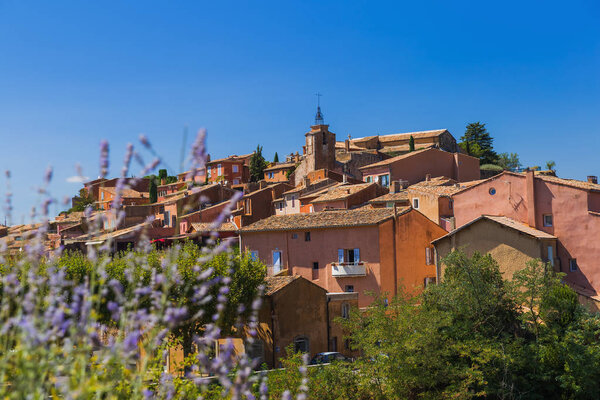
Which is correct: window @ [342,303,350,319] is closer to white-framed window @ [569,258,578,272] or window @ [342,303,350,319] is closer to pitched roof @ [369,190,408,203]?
white-framed window @ [569,258,578,272]

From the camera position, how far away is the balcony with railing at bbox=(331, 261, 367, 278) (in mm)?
39625

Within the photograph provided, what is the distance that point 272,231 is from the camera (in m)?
43.7

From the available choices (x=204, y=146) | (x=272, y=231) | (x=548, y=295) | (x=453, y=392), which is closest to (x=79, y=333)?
(x=204, y=146)

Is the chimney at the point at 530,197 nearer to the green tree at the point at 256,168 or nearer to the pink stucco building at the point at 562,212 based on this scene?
the pink stucco building at the point at 562,212

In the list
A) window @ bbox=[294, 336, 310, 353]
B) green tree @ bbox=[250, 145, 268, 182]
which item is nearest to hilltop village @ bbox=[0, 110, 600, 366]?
window @ bbox=[294, 336, 310, 353]

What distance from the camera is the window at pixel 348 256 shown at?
40.3 metres

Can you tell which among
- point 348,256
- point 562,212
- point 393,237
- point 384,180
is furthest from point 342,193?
point 562,212

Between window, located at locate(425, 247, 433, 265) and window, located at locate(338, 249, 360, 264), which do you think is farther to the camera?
window, located at locate(425, 247, 433, 265)

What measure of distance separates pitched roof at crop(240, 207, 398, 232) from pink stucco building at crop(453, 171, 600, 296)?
22.0ft

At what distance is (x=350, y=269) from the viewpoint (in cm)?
3984

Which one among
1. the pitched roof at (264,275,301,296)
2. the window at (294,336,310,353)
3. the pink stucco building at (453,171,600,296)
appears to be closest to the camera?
the pitched roof at (264,275,301,296)

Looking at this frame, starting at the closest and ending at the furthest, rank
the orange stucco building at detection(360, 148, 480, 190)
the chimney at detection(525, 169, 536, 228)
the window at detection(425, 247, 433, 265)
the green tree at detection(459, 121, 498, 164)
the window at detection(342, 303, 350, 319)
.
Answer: the window at detection(342, 303, 350, 319)
the chimney at detection(525, 169, 536, 228)
the window at detection(425, 247, 433, 265)
the orange stucco building at detection(360, 148, 480, 190)
the green tree at detection(459, 121, 498, 164)

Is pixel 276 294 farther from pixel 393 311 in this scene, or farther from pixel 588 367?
pixel 588 367

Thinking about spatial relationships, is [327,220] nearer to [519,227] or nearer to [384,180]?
[519,227]
